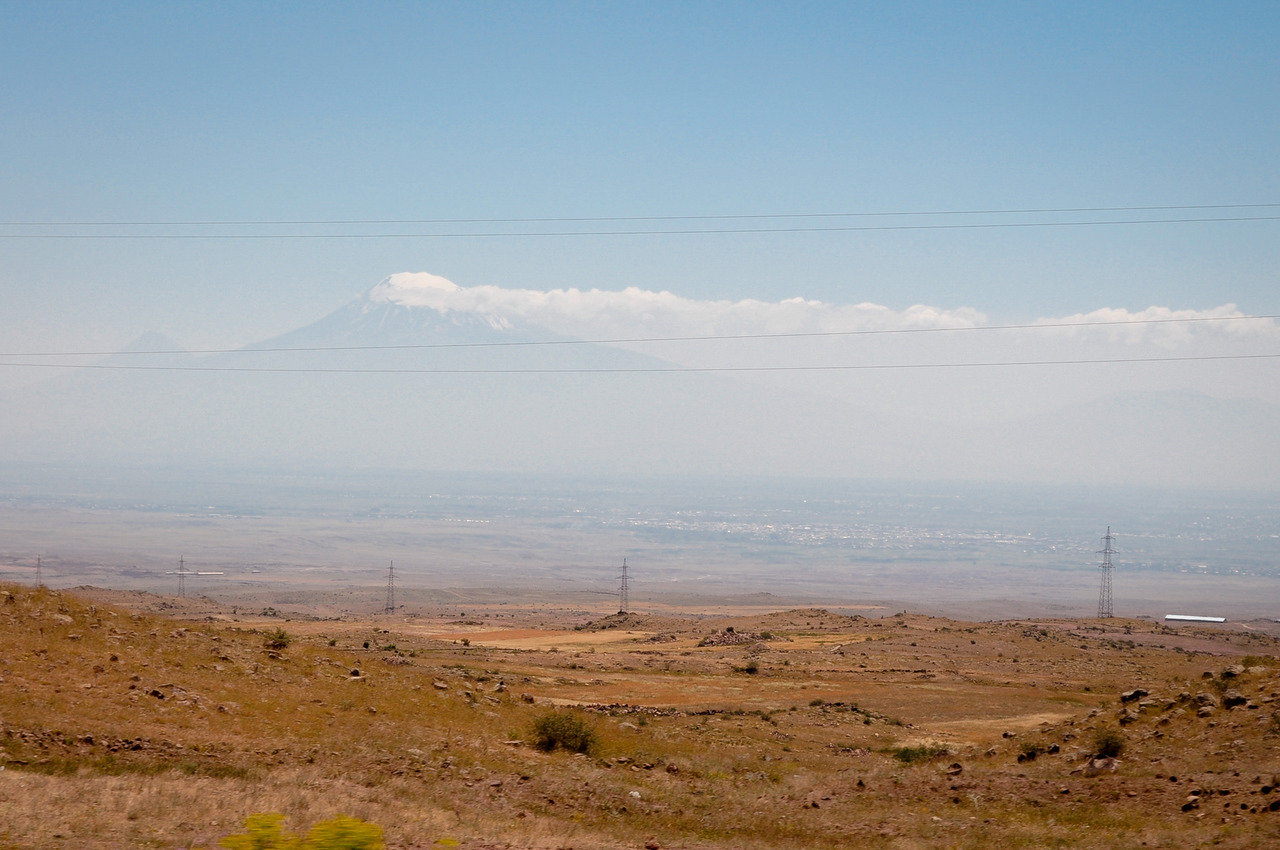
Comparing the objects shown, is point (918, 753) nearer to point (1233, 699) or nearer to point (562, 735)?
point (1233, 699)

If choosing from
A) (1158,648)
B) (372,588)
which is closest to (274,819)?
(1158,648)

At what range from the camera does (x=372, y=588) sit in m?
137

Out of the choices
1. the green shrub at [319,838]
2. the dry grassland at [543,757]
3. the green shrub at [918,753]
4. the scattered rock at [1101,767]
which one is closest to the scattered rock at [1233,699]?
the dry grassland at [543,757]

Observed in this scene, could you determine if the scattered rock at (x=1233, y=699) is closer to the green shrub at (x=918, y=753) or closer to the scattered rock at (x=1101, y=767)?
the scattered rock at (x=1101, y=767)

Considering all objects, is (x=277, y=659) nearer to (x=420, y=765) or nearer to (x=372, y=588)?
(x=420, y=765)

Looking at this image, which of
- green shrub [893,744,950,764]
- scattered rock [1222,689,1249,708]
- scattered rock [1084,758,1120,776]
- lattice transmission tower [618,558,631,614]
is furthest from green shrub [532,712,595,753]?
lattice transmission tower [618,558,631,614]

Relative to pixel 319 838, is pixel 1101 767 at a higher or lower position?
lower

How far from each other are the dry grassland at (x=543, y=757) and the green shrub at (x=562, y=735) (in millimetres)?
400

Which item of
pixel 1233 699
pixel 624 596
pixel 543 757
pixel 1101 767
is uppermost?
pixel 1233 699

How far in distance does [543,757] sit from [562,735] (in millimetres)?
1074

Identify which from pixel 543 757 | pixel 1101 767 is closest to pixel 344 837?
pixel 543 757

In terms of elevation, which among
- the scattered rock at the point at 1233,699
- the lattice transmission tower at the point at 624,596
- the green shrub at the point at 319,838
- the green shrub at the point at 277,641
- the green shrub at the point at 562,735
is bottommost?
the lattice transmission tower at the point at 624,596

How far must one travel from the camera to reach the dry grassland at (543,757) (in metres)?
14.5

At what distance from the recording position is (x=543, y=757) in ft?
65.7
